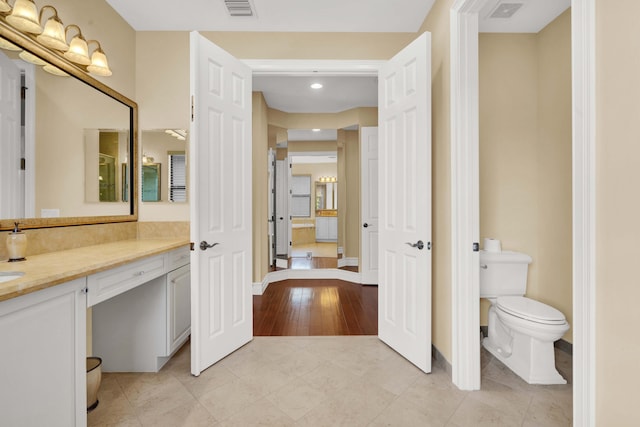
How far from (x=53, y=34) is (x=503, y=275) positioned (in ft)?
11.4

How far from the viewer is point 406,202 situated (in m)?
2.29

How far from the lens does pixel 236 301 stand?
2.43 meters

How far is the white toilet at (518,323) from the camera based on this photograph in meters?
1.98

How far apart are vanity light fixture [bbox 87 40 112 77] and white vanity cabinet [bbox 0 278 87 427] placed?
1589 millimetres

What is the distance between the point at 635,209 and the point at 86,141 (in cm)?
289

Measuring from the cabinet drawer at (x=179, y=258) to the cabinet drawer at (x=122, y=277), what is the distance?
0.26 ft

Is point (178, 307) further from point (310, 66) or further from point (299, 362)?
point (310, 66)

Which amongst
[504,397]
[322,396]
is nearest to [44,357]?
[322,396]

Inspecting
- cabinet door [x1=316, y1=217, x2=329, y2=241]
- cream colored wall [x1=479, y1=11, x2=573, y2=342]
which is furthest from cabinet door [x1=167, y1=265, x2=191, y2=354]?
cabinet door [x1=316, y1=217, x2=329, y2=241]

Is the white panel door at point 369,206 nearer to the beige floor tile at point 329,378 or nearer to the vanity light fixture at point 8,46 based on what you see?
the beige floor tile at point 329,378

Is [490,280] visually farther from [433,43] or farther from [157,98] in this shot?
[157,98]

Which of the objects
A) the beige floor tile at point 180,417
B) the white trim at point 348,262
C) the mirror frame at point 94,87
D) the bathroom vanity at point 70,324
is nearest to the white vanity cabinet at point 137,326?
the bathroom vanity at point 70,324

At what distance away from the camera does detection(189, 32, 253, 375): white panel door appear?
2.08 meters

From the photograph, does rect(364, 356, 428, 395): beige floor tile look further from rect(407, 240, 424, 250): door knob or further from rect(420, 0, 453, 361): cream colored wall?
rect(407, 240, 424, 250): door knob
